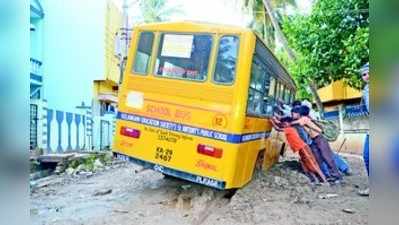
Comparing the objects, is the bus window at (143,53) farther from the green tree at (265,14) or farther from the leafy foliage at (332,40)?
the green tree at (265,14)

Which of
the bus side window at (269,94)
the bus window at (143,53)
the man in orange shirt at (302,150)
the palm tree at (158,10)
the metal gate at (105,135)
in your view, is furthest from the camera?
the palm tree at (158,10)

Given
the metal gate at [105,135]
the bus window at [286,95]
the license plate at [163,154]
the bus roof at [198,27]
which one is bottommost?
the metal gate at [105,135]

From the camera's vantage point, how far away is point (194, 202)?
6145 mm

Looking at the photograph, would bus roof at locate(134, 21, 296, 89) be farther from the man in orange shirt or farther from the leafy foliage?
the leafy foliage

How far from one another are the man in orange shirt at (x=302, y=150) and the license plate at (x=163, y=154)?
7.80 feet

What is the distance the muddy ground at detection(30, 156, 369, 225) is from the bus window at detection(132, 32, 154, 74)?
1.81m

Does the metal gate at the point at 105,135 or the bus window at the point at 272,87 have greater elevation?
the bus window at the point at 272,87

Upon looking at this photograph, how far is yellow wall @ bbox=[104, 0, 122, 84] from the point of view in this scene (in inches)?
554

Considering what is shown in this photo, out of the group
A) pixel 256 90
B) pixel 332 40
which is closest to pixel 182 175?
pixel 256 90

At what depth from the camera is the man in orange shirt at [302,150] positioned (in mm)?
7355

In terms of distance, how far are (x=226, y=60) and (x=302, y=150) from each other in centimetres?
246

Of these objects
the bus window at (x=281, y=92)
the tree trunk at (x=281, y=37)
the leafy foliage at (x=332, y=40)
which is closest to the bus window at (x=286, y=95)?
the bus window at (x=281, y=92)

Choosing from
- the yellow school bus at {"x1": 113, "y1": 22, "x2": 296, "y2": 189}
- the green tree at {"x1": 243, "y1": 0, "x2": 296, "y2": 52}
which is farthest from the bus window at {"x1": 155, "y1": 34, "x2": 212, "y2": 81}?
the green tree at {"x1": 243, "y1": 0, "x2": 296, "y2": 52}

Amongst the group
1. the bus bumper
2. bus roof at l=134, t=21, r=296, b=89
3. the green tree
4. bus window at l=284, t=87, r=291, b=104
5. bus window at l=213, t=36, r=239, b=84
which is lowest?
the bus bumper
